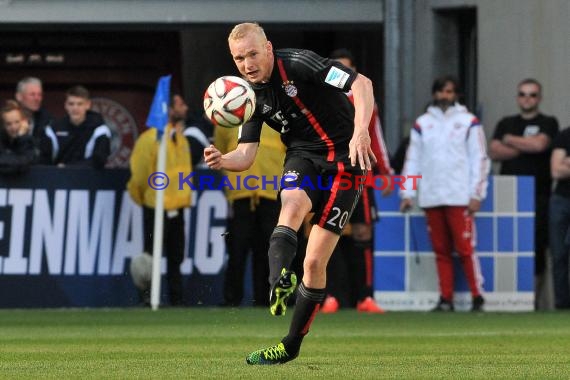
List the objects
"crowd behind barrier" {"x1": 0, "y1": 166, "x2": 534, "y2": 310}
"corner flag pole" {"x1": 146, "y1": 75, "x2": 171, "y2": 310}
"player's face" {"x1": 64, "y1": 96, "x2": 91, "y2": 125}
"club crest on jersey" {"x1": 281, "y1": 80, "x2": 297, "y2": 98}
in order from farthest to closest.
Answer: "player's face" {"x1": 64, "y1": 96, "x2": 91, "y2": 125} < "crowd behind barrier" {"x1": 0, "y1": 166, "x2": 534, "y2": 310} < "corner flag pole" {"x1": 146, "y1": 75, "x2": 171, "y2": 310} < "club crest on jersey" {"x1": 281, "y1": 80, "x2": 297, "y2": 98}

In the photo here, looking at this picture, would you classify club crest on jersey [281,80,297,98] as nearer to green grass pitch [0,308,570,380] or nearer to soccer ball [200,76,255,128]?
soccer ball [200,76,255,128]

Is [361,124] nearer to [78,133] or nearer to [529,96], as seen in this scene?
[529,96]

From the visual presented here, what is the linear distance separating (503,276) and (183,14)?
245 inches

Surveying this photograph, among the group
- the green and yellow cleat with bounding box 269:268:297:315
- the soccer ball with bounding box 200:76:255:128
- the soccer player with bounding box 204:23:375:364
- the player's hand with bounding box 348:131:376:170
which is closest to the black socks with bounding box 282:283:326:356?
the soccer player with bounding box 204:23:375:364

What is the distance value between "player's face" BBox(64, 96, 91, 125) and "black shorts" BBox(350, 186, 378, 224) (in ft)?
10.2

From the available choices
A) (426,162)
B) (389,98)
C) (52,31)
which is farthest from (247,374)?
(52,31)

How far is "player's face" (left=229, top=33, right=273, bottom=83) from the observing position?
29.9 feet

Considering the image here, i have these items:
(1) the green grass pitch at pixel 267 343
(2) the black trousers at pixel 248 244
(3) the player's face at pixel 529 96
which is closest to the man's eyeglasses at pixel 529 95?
(3) the player's face at pixel 529 96

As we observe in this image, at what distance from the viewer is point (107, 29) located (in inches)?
808

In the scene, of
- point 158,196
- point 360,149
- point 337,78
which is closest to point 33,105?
point 158,196

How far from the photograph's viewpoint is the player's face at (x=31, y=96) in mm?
16625

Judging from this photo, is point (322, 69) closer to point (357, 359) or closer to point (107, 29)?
point (357, 359)

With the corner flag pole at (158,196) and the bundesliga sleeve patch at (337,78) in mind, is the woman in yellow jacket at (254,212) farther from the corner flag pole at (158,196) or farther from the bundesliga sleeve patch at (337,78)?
the bundesliga sleeve patch at (337,78)

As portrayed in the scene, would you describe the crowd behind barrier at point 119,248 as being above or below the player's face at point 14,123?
below
